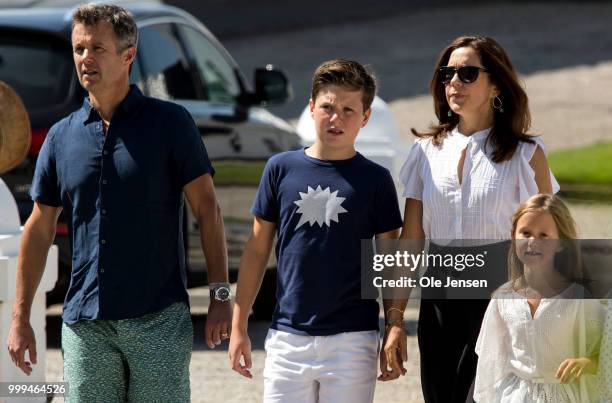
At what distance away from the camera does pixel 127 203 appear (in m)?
4.83

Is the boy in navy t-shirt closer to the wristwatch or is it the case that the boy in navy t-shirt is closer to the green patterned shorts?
the wristwatch

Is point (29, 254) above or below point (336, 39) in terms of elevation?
below

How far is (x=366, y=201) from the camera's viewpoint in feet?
16.1

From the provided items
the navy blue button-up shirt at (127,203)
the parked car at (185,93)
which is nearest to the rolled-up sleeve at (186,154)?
the navy blue button-up shirt at (127,203)

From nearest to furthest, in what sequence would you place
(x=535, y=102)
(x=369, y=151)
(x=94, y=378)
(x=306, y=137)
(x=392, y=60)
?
(x=94, y=378)
(x=369, y=151)
(x=306, y=137)
(x=535, y=102)
(x=392, y=60)

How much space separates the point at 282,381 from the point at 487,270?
0.78 m

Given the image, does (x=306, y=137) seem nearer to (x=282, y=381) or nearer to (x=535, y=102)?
(x=282, y=381)

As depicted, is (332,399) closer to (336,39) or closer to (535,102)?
(535,102)

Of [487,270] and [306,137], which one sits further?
[306,137]

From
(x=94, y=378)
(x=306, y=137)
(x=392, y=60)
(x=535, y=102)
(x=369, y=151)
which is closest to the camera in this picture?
(x=94, y=378)

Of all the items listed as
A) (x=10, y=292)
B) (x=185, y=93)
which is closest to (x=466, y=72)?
(x=10, y=292)

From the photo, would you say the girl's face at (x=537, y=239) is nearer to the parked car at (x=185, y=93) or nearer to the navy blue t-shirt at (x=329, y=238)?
the navy blue t-shirt at (x=329, y=238)

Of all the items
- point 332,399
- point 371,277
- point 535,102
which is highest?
point 535,102

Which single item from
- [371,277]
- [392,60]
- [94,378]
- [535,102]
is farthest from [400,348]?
[392,60]
